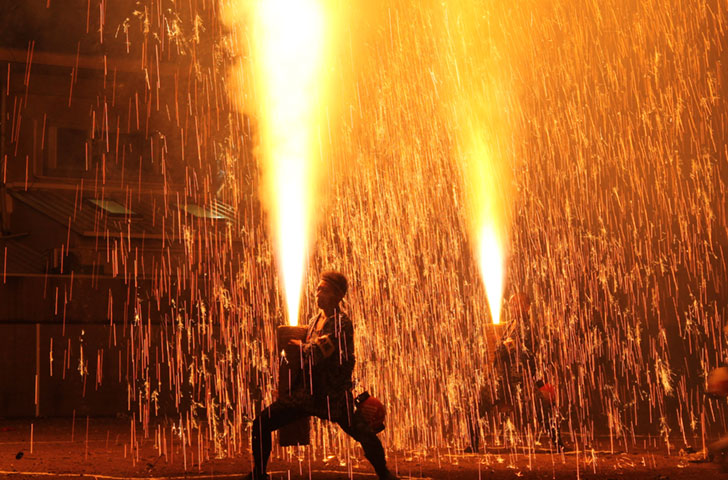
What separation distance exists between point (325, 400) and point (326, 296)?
2.34ft

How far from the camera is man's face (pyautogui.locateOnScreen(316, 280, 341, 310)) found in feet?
19.5

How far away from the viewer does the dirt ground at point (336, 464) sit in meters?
6.89

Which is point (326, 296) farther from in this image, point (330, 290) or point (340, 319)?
point (340, 319)

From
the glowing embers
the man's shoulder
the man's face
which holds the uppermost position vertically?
the glowing embers

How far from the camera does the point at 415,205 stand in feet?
52.3

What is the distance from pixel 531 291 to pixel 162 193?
878 cm

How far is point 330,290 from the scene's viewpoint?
599 centimetres

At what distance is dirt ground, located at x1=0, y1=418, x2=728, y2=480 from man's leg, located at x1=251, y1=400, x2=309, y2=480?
1.01 metres

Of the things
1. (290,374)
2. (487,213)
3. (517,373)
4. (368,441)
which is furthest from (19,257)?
(368,441)

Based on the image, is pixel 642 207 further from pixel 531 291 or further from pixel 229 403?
pixel 229 403

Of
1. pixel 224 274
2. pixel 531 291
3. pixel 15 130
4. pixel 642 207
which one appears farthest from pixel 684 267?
pixel 15 130

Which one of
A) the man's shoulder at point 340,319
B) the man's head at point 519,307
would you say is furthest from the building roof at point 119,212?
the man's shoulder at point 340,319

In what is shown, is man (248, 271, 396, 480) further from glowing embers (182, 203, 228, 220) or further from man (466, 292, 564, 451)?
glowing embers (182, 203, 228, 220)

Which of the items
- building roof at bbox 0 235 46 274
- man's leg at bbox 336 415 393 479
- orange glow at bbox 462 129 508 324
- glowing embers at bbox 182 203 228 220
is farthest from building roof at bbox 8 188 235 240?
man's leg at bbox 336 415 393 479
